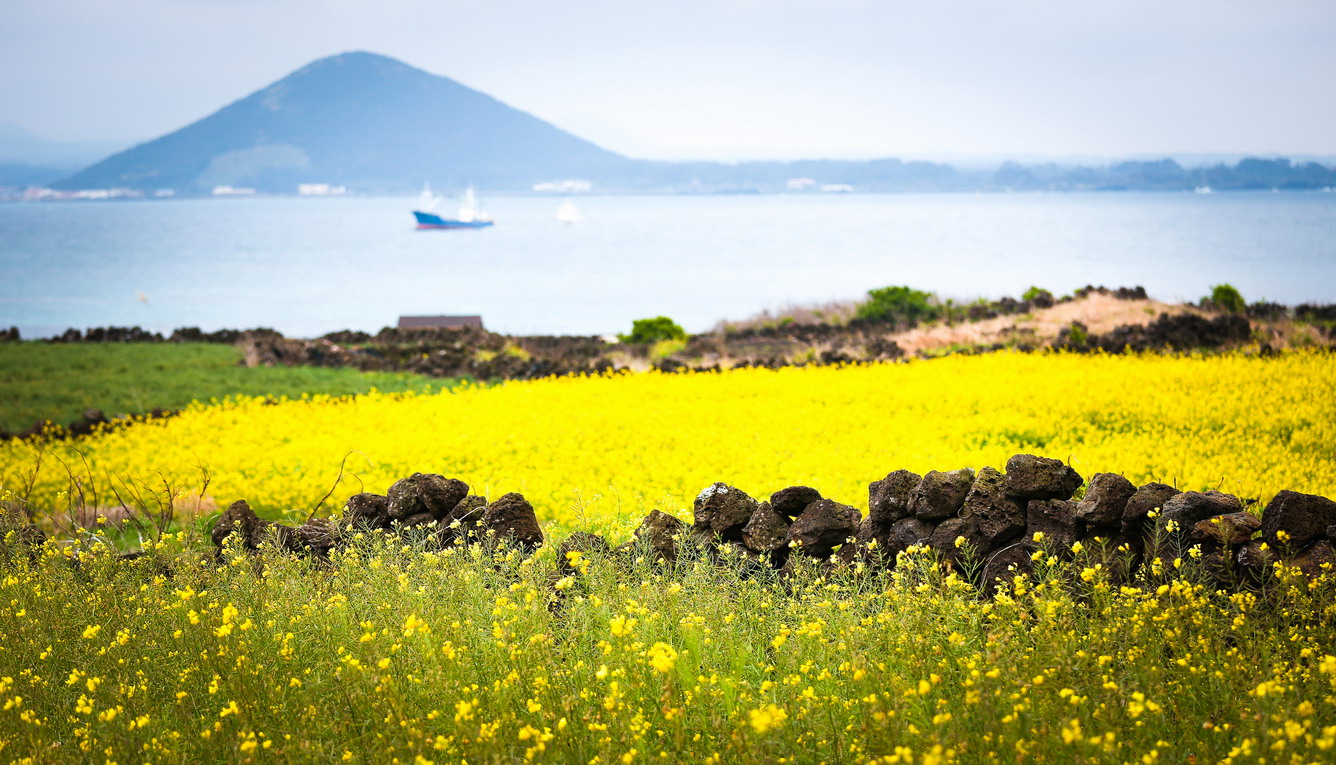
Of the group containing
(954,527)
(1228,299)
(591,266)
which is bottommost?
(954,527)

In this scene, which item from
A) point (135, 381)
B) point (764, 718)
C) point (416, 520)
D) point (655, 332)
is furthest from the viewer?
point (655, 332)

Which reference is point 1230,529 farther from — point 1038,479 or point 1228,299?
point 1228,299

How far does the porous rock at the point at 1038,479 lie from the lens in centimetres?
512

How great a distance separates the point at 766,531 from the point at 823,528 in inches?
13.8

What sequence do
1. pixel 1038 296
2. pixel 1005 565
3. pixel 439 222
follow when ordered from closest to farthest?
pixel 1005 565
pixel 1038 296
pixel 439 222

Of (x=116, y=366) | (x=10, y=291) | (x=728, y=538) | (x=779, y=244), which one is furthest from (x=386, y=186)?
(x=728, y=538)

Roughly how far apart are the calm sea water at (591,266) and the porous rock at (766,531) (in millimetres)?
20569

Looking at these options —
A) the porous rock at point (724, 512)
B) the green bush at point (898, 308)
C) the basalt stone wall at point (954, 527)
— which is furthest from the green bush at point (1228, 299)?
the porous rock at point (724, 512)

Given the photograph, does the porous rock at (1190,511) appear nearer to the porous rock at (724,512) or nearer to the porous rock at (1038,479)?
the porous rock at (1038,479)

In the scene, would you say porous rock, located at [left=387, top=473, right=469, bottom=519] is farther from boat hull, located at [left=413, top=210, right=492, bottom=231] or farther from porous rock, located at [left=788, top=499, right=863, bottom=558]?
boat hull, located at [left=413, top=210, right=492, bottom=231]

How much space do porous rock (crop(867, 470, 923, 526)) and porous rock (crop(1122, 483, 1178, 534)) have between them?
1110 millimetres

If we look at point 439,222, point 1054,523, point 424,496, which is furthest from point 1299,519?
point 439,222

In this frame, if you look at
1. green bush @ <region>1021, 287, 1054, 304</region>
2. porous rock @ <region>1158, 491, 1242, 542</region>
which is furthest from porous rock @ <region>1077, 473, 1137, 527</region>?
green bush @ <region>1021, 287, 1054, 304</region>

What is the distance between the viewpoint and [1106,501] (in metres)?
4.85
